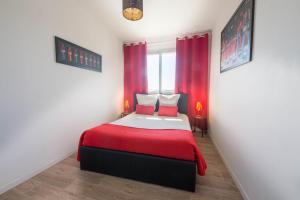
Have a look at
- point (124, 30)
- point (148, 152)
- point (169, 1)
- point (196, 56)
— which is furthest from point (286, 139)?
point (124, 30)

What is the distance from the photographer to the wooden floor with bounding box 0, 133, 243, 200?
1.47 meters

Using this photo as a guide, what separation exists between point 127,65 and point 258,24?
3196 mm

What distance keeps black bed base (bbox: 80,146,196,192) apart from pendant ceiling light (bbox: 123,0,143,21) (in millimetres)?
1873

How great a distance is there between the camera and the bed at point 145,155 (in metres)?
1.53

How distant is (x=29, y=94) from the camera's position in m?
1.71

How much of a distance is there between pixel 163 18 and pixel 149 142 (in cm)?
243

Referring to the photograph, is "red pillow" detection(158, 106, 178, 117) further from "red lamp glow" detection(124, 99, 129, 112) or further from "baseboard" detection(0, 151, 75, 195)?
"baseboard" detection(0, 151, 75, 195)

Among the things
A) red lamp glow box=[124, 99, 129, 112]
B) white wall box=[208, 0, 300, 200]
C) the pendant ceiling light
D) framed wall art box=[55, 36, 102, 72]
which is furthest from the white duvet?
the pendant ceiling light

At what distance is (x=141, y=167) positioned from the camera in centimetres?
166

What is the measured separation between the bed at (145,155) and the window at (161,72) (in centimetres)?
212

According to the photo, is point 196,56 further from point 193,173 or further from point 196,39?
point 193,173

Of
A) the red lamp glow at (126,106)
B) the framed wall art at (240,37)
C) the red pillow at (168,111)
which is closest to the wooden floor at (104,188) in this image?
the red pillow at (168,111)

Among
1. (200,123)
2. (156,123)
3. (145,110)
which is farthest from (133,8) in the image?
(200,123)

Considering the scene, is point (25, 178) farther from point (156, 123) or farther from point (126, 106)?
point (126, 106)
